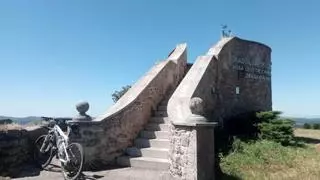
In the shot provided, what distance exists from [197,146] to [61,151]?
9.64ft

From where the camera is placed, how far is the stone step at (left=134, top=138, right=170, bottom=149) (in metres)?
8.46

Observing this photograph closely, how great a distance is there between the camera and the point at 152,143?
340 inches

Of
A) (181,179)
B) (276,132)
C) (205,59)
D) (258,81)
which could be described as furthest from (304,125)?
(181,179)

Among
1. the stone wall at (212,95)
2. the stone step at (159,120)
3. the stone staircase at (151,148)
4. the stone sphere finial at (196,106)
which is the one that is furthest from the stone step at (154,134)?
the stone sphere finial at (196,106)

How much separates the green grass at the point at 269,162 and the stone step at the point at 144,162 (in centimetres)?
128

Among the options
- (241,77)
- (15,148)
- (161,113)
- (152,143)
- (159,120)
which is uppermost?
(241,77)

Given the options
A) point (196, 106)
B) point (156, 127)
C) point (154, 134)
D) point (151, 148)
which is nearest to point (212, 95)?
point (156, 127)

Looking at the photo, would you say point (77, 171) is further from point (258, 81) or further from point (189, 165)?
point (258, 81)

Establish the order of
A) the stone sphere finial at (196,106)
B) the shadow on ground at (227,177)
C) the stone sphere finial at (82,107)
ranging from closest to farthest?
the stone sphere finial at (196,106)
the shadow on ground at (227,177)
the stone sphere finial at (82,107)

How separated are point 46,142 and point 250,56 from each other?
736 centimetres

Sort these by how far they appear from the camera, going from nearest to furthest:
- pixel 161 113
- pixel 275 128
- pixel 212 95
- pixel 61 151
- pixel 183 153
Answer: pixel 183 153 → pixel 61 151 → pixel 161 113 → pixel 212 95 → pixel 275 128

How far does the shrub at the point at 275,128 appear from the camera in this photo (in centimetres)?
1121

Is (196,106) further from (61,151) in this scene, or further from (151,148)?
(61,151)

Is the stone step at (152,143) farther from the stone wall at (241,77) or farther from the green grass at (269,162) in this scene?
the stone wall at (241,77)
